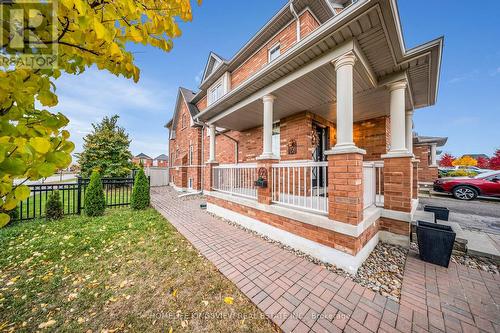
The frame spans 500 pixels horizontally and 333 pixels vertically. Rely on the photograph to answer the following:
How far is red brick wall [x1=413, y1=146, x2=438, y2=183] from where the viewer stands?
13.4m

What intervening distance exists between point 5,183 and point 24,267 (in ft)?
13.2

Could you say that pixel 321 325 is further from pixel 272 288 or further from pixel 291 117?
pixel 291 117

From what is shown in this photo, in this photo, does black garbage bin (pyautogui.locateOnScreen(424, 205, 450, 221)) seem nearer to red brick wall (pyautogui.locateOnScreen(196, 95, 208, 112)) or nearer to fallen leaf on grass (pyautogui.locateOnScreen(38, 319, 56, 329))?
fallen leaf on grass (pyautogui.locateOnScreen(38, 319, 56, 329))

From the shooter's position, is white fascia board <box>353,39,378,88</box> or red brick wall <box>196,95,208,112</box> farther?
red brick wall <box>196,95,208,112</box>

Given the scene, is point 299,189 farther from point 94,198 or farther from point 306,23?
point 94,198

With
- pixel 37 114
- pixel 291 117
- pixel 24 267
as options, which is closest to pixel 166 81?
Answer: pixel 291 117

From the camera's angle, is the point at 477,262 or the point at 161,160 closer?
the point at 477,262

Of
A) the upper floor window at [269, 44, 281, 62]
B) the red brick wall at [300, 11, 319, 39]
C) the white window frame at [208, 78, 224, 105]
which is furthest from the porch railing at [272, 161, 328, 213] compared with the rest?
the white window frame at [208, 78, 224, 105]

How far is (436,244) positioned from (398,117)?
8.54 ft

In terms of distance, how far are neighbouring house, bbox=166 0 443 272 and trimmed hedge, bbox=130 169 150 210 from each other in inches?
108

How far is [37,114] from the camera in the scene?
1091 mm

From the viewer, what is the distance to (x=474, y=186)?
29.6ft

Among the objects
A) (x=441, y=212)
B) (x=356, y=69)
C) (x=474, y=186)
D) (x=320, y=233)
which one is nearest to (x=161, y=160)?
→ (x=320, y=233)

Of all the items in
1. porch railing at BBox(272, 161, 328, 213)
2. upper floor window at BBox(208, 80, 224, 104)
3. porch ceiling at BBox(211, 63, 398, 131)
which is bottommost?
porch railing at BBox(272, 161, 328, 213)
